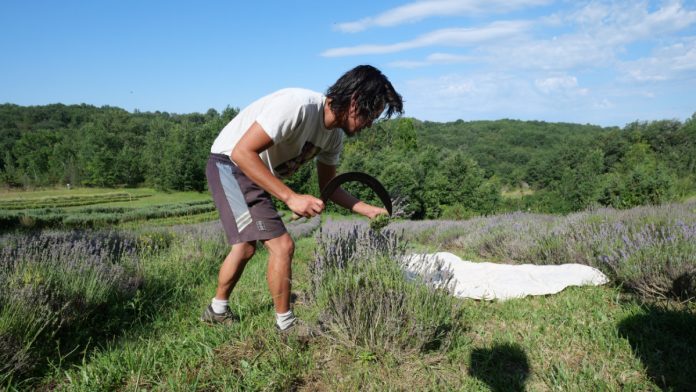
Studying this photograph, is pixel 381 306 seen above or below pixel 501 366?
above

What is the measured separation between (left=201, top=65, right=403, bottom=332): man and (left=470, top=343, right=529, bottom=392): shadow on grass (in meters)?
1.08

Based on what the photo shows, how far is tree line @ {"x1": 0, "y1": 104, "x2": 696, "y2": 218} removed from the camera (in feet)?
120

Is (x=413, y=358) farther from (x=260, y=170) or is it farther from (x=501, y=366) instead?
(x=260, y=170)

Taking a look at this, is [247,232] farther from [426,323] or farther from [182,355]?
[426,323]

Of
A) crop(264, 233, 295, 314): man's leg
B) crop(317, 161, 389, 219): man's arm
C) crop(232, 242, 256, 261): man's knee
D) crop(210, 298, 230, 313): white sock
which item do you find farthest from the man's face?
crop(210, 298, 230, 313): white sock

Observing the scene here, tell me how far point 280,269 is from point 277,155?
0.72 meters

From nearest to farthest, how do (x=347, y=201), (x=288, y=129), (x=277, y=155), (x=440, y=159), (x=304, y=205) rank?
1. (x=304, y=205)
2. (x=288, y=129)
3. (x=277, y=155)
4. (x=347, y=201)
5. (x=440, y=159)

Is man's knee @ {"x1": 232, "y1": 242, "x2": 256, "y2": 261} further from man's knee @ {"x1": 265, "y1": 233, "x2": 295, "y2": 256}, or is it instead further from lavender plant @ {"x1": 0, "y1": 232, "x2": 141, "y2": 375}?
lavender plant @ {"x1": 0, "y1": 232, "x2": 141, "y2": 375}

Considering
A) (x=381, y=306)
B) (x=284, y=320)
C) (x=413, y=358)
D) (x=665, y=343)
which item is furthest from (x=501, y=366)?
(x=284, y=320)

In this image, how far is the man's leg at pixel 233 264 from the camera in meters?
2.58

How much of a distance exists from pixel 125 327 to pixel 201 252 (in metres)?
2.38

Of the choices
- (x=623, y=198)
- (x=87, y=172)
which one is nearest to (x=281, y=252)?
(x=623, y=198)

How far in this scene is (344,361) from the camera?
2.19m

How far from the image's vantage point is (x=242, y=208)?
2467 millimetres
